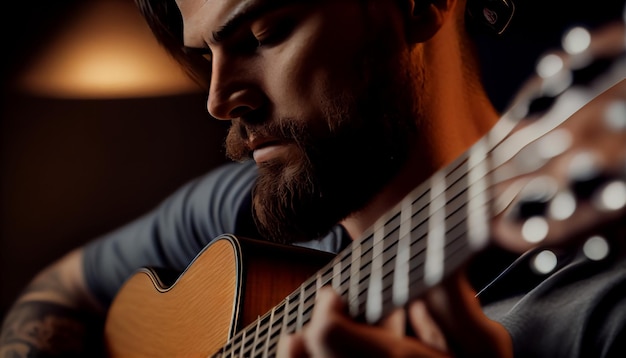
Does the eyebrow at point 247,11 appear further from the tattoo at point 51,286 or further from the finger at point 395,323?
the tattoo at point 51,286

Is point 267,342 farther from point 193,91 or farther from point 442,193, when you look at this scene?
point 193,91

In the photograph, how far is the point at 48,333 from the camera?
1.12 meters

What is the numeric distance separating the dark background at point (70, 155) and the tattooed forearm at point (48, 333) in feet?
0.74

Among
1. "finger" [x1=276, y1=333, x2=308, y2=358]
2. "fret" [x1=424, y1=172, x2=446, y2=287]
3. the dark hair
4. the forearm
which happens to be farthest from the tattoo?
"fret" [x1=424, y1=172, x2=446, y2=287]

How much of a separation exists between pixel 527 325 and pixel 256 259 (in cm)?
28

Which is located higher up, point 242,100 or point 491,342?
point 242,100

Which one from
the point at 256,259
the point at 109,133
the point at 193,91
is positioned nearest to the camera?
the point at 256,259

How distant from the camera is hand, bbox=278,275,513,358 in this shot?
479 mm

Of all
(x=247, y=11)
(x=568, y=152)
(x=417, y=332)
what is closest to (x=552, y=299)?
(x=417, y=332)

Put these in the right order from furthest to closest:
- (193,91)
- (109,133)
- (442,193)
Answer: (109,133)
(193,91)
(442,193)

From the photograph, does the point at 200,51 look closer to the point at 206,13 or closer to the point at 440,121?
the point at 206,13

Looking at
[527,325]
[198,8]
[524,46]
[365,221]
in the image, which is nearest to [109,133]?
[198,8]

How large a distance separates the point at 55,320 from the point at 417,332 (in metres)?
0.83

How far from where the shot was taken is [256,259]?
717 millimetres
